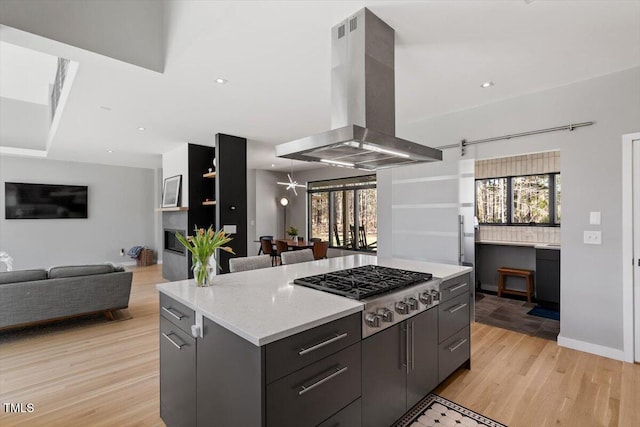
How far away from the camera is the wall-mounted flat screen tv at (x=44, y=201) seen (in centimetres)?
666

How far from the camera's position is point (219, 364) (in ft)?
4.67

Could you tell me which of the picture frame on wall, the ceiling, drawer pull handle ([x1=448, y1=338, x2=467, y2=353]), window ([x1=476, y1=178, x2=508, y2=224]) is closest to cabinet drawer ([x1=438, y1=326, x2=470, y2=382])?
drawer pull handle ([x1=448, y1=338, x2=467, y2=353])

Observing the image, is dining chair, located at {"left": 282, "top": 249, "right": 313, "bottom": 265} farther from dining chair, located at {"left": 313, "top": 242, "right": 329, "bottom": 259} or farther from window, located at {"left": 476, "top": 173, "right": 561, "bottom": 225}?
window, located at {"left": 476, "top": 173, "right": 561, "bottom": 225}

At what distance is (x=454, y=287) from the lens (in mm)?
2432

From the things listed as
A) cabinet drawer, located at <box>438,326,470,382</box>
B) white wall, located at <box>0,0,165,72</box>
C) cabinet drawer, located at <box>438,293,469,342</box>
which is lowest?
cabinet drawer, located at <box>438,326,470,382</box>

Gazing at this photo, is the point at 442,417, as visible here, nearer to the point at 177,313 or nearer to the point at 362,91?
the point at 177,313

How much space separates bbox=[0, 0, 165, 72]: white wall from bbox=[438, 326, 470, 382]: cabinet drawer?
3.33m

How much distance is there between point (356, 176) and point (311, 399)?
694cm

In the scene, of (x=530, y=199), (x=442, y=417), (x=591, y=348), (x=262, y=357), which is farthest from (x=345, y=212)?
(x=262, y=357)

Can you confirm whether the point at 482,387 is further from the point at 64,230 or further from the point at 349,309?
the point at 64,230

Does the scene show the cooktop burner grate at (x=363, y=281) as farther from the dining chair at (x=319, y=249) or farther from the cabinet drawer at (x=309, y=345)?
the dining chair at (x=319, y=249)

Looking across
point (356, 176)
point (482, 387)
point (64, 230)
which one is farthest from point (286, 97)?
point (64, 230)

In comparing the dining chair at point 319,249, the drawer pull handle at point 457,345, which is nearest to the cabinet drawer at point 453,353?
the drawer pull handle at point 457,345

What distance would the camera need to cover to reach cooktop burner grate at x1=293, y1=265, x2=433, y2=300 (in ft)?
5.82
